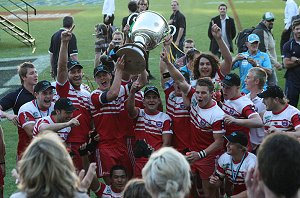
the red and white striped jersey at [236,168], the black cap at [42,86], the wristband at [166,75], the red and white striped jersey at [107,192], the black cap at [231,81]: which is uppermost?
the black cap at [231,81]

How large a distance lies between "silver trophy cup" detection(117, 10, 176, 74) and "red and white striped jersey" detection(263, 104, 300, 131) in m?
1.58

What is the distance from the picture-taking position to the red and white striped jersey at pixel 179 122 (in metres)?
7.20

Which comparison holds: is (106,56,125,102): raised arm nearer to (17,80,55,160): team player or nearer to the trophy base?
the trophy base

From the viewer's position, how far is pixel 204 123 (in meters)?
6.80

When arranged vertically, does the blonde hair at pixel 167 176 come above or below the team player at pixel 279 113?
above

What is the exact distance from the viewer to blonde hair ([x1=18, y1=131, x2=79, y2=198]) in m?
3.83

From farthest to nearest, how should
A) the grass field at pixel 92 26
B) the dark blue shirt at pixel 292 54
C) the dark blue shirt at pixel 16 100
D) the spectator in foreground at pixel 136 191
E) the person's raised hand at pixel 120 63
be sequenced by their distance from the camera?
1. the grass field at pixel 92 26
2. the dark blue shirt at pixel 292 54
3. the dark blue shirt at pixel 16 100
4. the person's raised hand at pixel 120 63
5. the spectator in foreground at pixel 136 191

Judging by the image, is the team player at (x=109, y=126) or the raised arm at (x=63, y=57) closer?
the raised arm at (x=63, y=57)

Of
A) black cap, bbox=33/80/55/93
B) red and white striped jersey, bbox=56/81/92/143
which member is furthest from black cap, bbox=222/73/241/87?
black cap, bbox=33/80/55/93

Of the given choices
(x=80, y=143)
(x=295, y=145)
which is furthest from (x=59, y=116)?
(x=295, y=145)

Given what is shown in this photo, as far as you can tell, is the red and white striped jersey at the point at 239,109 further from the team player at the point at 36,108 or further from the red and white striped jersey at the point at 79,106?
the team player at the point at 36,108

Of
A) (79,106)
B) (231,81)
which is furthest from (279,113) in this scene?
(79,106)

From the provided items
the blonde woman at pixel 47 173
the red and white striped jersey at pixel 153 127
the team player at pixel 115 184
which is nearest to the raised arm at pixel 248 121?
the red and white striped jersey at pixel 153 127

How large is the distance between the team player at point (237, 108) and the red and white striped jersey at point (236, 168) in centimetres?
37
